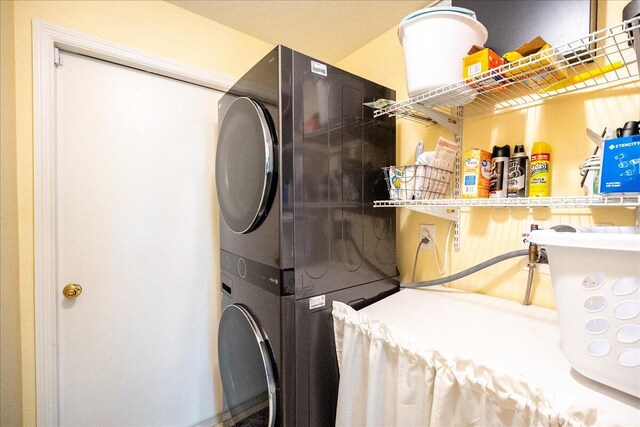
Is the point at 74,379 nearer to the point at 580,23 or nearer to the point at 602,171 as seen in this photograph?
the point at 602,171

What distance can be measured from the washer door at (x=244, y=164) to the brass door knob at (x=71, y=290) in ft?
2.64

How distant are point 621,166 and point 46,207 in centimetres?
206

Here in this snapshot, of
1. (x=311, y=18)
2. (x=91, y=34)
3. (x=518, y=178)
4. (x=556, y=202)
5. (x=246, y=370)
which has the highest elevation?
(x=311, y=18)

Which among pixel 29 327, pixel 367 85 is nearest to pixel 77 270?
pixel 29 327

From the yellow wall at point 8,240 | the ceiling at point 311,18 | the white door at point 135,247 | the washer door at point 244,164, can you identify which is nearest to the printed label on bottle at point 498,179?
the washer door at point 244,164

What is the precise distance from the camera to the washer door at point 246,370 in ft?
3.49

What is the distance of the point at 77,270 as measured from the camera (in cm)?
141

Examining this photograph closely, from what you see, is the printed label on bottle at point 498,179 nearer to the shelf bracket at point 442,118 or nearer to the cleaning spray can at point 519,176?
the cleaning spray can at point 519,176

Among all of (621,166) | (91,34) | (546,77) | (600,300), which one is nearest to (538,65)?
(546,77)

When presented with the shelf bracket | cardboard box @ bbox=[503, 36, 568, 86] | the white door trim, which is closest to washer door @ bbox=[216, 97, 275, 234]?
the shelf bracket

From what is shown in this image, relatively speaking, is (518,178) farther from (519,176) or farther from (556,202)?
(556,202)

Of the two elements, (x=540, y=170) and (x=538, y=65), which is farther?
(x=540, y=170)

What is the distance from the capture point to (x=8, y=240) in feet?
3.71

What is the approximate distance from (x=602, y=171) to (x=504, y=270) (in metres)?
0.63
